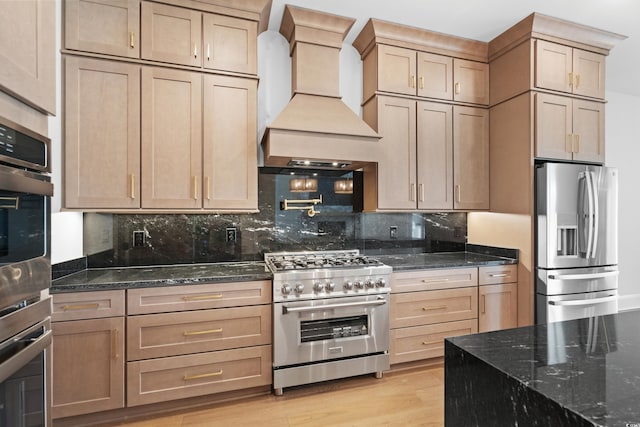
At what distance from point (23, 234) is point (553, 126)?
3.65 m

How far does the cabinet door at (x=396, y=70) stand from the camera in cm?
293

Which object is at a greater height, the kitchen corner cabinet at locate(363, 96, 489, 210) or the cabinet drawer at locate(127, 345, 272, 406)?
the kitchen corner cabinet at locate(363, 96, 489, 210)

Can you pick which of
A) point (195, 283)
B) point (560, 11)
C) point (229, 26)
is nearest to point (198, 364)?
point (195, 283)

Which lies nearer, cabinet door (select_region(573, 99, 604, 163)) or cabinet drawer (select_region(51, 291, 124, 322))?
cabinet drawer (select_region(51, 291, 124, 322))

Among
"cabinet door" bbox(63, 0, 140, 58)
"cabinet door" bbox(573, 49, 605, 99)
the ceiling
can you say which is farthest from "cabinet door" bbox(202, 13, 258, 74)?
"cabinet door" bbox(573, 49, 605, 99)

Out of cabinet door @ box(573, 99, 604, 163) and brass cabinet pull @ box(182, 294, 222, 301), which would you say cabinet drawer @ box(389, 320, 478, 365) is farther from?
cabinet door @ box(573, 99, 604, 163)

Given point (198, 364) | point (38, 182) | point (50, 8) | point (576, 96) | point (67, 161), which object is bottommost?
point (198, 364)

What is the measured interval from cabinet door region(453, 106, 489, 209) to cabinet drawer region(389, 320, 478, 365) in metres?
1.11

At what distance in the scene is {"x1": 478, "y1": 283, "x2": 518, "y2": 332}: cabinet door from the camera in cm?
293

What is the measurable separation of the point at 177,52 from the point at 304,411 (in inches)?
105

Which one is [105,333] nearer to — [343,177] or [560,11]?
[343,177]

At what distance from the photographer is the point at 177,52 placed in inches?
92.6

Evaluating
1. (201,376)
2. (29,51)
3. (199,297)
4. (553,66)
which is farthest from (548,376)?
(553,66)

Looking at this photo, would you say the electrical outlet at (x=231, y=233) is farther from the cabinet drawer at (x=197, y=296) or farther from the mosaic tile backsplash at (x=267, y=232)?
the cabinet drawer at (x=197, y=296)
